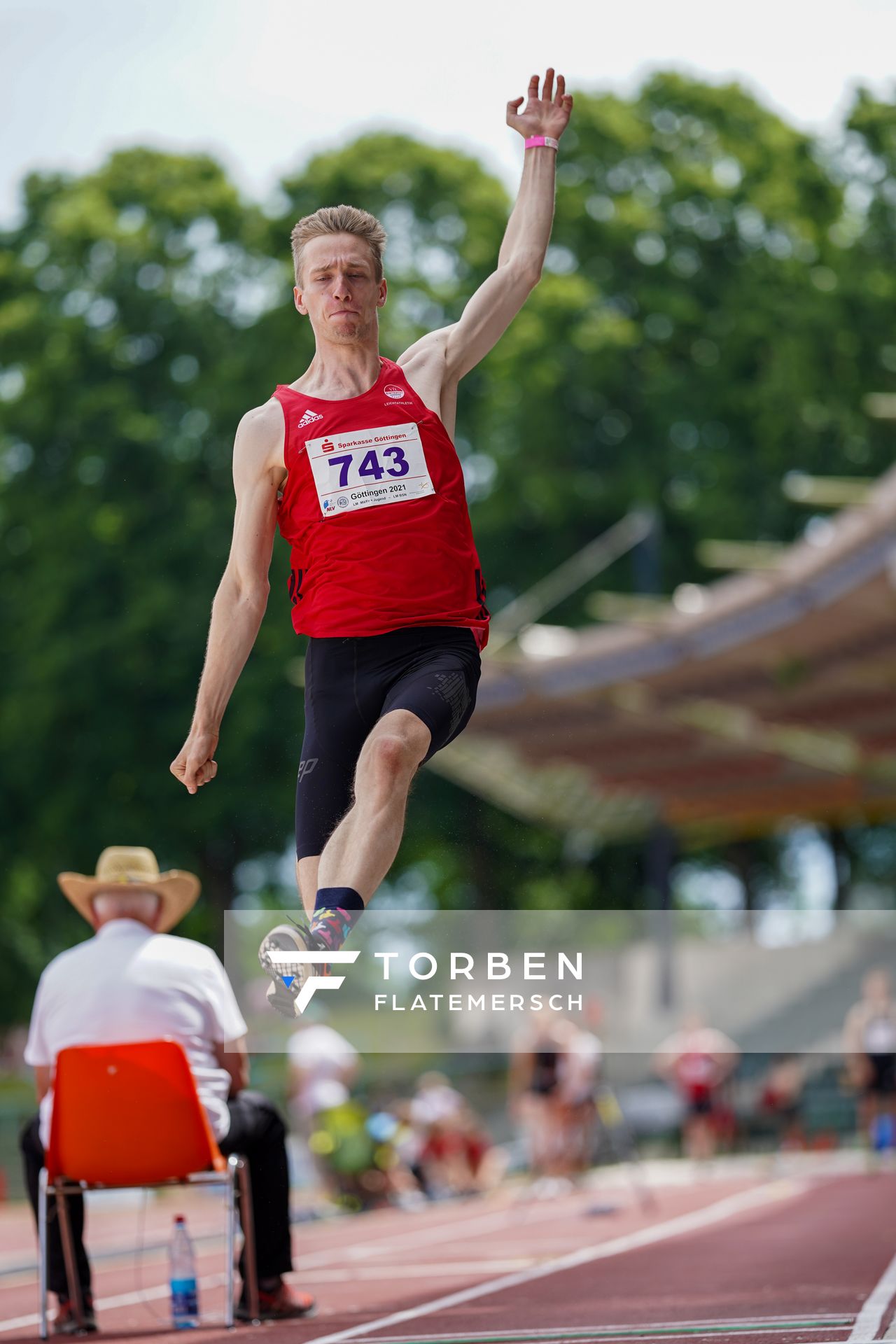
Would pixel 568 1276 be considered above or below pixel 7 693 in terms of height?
below

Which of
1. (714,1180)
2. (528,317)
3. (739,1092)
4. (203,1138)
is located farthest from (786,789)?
(203,1138)

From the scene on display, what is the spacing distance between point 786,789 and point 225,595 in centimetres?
2667

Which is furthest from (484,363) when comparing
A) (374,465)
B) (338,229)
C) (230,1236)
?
(374,465)

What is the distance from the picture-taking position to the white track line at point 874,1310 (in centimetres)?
556

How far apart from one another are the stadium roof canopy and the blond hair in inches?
552

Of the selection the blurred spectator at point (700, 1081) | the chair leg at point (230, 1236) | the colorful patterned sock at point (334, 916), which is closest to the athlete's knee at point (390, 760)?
the colorful patterned sock at point (334, 916)

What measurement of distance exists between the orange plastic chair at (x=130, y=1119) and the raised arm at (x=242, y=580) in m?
1.45

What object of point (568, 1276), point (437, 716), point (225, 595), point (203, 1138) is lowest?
point (568, 1276)

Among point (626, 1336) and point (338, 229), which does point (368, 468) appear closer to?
point (338, 229)

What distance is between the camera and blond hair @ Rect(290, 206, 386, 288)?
5.79m

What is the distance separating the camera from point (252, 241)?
24.3 metres

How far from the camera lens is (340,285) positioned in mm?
5742

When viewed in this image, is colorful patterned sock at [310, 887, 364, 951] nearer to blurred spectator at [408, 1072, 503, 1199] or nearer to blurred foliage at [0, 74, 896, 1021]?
blurred foliage at [0, 74, 896, 1021]

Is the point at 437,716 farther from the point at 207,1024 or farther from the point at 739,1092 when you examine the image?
the point at 739,1092
